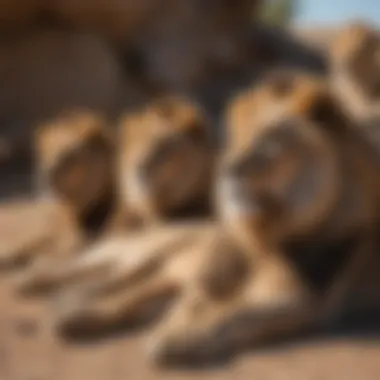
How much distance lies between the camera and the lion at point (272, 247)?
1.82 metres

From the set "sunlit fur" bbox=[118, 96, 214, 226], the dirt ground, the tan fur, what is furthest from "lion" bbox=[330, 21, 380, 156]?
the dirt ground

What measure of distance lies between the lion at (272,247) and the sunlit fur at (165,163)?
246 millimetres

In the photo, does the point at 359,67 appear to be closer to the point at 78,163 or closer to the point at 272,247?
the point at 78,163

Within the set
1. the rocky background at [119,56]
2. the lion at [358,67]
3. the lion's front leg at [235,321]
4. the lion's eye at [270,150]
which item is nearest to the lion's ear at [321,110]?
the lion's eye at [270,150]

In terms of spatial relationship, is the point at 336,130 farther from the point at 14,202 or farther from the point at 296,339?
the point at 14,202

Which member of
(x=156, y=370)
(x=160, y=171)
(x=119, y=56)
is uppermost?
(x=119, y=56)

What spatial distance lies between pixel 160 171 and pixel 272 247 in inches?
17.5

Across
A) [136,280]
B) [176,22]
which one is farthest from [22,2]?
[136,280]

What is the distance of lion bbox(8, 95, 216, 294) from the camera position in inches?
87.7

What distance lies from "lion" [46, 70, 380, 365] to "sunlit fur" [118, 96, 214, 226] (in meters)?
0.25

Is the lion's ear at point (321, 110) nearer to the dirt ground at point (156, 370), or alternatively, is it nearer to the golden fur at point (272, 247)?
the golden fur at point (272, 247)

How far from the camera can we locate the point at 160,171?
7.34 feet

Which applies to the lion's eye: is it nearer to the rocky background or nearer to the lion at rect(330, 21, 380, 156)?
the lion at rect(330, 21, 380, 156)

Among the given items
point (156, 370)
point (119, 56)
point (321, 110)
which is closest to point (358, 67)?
point (321, 110)
